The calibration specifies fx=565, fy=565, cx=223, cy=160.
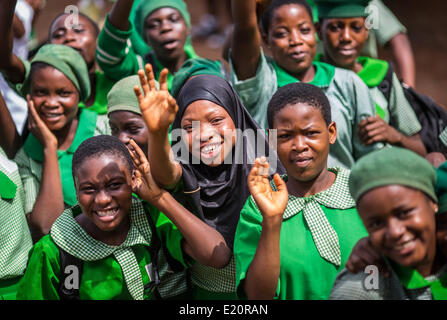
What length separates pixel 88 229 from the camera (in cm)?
274

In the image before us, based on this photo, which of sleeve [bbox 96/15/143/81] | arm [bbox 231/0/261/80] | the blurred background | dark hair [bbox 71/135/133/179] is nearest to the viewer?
dark hair [bbox 71/135/133/179]

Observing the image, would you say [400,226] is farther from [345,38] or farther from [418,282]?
[345,38]

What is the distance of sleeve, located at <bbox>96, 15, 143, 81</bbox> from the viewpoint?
373 cm

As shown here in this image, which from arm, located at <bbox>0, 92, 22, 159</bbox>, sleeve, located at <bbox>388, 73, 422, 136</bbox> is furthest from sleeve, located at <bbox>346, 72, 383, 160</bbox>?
arm, located at <bbox>0, 92, 22, 159</bbox>

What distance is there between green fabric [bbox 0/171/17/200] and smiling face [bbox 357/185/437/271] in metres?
1.85

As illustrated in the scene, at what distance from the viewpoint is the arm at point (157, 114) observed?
93.1 inches

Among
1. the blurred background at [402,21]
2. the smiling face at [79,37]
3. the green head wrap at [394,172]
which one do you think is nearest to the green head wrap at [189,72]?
the smiling face at [79,37]

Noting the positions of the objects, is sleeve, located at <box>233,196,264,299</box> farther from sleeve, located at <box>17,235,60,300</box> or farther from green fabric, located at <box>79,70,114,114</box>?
green fabric, located at <box>79,70,114,114</box>

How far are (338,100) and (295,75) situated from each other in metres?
0.33

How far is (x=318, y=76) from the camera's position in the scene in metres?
3.52

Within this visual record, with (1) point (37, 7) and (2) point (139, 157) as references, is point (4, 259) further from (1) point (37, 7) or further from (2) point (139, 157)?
(1) point (37, 7)

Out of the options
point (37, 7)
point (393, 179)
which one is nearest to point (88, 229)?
point (393, 179)

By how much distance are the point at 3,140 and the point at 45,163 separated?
0.98ft

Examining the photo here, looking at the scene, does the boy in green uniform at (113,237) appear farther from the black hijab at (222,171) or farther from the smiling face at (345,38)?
the smiling face at (345,38)
